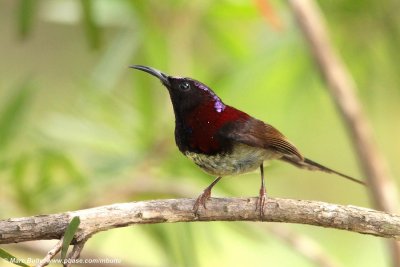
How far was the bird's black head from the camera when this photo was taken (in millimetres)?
2762

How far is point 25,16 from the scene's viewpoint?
308cm

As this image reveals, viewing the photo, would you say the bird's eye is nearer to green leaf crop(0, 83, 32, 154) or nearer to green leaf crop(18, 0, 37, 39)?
green leaf crop(18, 0, 37, 39)

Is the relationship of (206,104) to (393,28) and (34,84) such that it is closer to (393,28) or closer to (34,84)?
(34,84)

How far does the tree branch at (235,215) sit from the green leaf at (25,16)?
41.7 inches

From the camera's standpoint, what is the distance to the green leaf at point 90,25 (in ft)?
10.2

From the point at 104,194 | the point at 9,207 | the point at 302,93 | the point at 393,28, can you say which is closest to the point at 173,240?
the point at 104,194

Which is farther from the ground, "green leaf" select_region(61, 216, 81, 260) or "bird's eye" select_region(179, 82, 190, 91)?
"bird's eye" select_region(179, 82, 190, 91)

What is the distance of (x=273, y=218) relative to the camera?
93.2 inches

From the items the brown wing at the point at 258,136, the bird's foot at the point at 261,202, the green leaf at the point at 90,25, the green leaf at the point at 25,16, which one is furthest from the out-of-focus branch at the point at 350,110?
the green leaf at the point at 25,16

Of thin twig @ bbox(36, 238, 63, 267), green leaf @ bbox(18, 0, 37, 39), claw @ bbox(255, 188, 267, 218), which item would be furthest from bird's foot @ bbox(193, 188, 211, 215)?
green leaf @ bbox(18, 0, 37, 39)

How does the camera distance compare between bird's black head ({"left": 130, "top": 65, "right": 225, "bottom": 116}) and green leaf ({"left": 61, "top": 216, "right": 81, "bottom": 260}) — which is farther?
bird's black head ({"left": 130, "top": 65, "right": 225, "bottom": 116})

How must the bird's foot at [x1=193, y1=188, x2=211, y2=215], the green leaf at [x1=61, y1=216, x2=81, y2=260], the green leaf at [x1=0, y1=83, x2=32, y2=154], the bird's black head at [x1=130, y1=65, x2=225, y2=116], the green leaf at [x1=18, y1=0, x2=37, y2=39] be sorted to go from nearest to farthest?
the green leaf at [x1=61, y1=216, x2=81, y2=260], the bird's foot at [x1=193, y1=188, x2=211, y2=215], the bird's black head at [x1=130, y1=65, x2=225, y2=116], the green leaf at [x1=18, y1=0, x2=37, y2=39], the green leaf at [x1=0, y1=83, x2=32, y2=154]

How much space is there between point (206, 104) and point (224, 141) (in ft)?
0.49

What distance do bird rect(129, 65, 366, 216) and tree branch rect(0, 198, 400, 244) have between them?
0.22 meters
